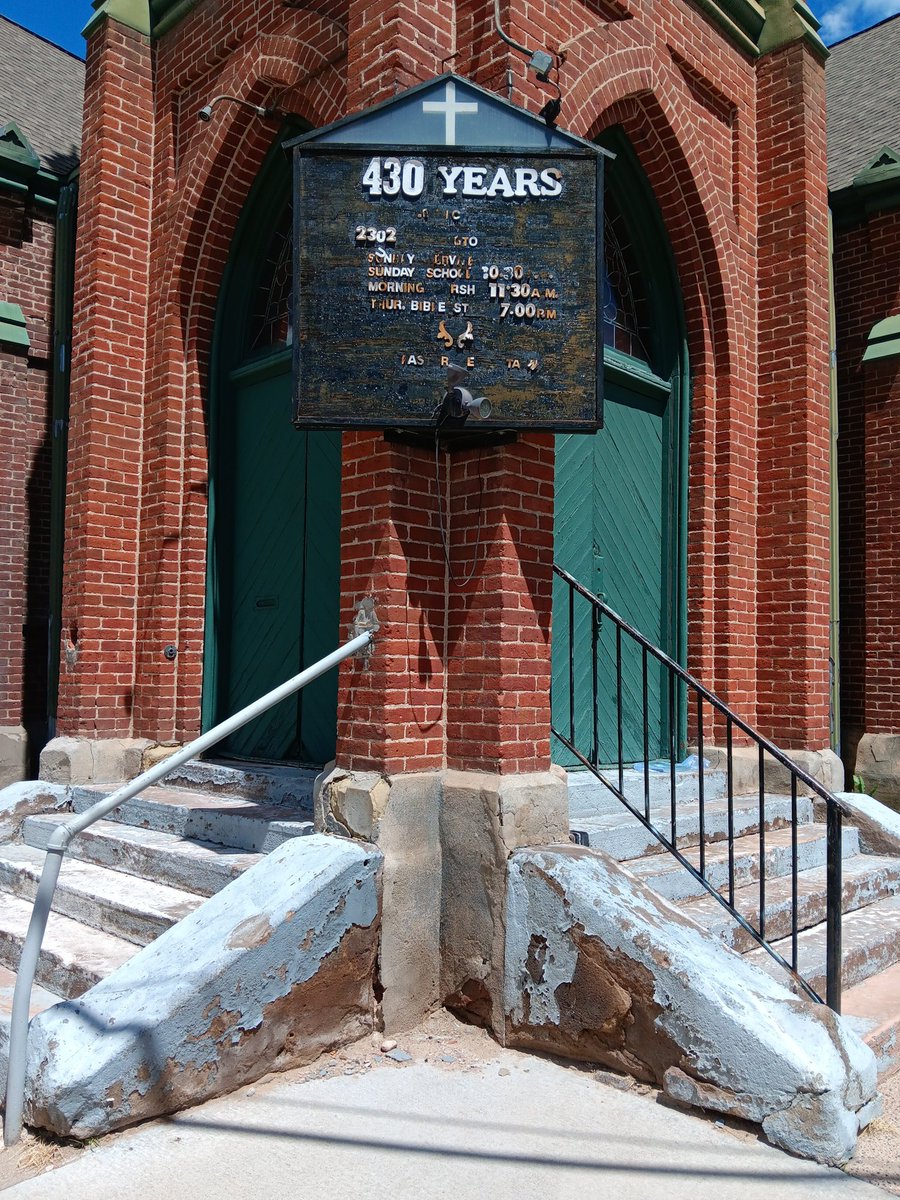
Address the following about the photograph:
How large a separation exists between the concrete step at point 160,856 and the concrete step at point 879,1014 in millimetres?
2846

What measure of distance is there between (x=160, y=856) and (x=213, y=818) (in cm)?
35

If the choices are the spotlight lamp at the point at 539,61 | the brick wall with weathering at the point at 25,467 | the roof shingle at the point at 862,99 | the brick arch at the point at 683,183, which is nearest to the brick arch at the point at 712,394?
the brick arch at the point at 683,183

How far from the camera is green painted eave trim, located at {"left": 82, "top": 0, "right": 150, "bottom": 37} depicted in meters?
7.43

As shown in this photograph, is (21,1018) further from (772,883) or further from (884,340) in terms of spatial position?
(884,340)

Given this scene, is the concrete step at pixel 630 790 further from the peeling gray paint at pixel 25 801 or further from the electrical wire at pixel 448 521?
the peeling gray paint at pixel 25 801

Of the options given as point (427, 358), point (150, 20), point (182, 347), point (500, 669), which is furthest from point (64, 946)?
point (150, 20)

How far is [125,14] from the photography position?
748 centimetres

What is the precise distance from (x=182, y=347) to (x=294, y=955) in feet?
15.5

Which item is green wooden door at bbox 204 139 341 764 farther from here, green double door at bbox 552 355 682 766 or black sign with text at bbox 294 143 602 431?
black sign with text at bbox 294 143 602 431

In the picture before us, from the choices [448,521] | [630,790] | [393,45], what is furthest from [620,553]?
[393,45]

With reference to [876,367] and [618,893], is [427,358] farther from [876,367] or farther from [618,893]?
[876,367]

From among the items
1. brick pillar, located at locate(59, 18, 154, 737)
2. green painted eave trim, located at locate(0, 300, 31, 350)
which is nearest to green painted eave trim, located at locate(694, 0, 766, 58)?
brick pillar, located at locate(59, 18, 154, 737)

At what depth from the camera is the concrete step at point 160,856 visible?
16.4ft

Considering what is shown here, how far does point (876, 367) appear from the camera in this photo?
31.2ft
